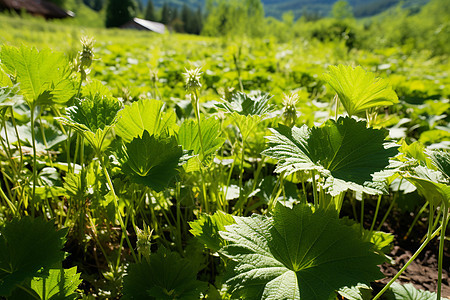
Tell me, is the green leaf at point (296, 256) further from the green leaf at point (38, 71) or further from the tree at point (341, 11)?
the tree at point (341, 11)

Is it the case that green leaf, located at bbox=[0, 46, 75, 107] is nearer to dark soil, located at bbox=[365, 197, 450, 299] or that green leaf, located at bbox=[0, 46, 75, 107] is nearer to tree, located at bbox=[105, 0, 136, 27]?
dark soil, located at bbox=[365, 197, 450, 299]

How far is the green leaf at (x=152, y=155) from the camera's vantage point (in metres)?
0.64

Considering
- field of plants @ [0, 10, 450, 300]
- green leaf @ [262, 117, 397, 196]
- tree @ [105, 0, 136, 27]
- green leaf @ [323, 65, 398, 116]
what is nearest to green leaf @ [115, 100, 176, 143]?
field of plants @ [0, 10, 450, 300]

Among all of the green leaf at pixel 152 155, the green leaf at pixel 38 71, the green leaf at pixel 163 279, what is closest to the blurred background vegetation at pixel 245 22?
the green leaf at pixel 38 71

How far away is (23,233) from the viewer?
0.62m

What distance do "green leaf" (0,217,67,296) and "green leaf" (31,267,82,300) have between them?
0.15 ft

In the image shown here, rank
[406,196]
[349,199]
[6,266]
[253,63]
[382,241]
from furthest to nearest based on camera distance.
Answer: [253,63] → [349,199] → [406,196] → [382,241] → [6,266]

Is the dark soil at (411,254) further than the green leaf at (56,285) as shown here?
Yes

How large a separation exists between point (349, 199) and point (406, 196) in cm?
20

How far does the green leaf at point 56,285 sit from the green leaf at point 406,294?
772 mm

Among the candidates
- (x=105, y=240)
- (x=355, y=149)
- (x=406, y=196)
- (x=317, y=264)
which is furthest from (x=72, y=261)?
(x=406, y=196)

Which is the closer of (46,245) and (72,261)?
(46,245)

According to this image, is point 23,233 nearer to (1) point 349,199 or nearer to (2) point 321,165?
(2) point 321,165

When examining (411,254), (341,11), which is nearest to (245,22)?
(341,11)
